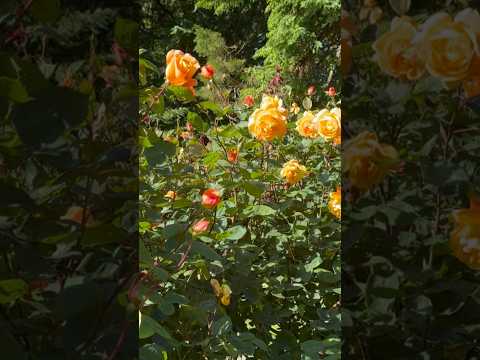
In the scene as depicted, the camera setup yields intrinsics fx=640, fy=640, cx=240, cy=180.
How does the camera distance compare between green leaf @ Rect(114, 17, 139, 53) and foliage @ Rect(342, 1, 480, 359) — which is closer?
green leaf @ Rect(114, 17, 139, 53)

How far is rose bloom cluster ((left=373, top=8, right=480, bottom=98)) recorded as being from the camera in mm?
947

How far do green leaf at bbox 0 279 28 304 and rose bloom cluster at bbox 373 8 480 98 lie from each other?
60cm

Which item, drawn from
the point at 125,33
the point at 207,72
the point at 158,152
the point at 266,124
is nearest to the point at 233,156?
the point at 266,124

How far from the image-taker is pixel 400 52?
0.95 m

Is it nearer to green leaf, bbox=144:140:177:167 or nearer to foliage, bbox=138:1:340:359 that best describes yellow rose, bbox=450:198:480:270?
foliage, bbox=138:1:340:359

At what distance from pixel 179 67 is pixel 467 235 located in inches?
27.5

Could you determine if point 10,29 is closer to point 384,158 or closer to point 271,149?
point 384,158

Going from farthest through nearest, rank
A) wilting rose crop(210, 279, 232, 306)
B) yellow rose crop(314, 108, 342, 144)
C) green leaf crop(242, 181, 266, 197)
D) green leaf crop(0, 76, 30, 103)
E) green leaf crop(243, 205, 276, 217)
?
yellow rose crop(314, 108, 342, 144)
green leaf crop(243, 205, 276, 217)
green leaf crop(242, 181, 266, 197)
wilting rose crop(210, 279, 232, 306)
green leaf crop(0, 76, 30, 103)

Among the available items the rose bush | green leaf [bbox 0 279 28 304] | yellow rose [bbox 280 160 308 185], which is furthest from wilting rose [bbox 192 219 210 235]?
yellow rose [bbox 280 160 308 185]

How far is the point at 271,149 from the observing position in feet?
8.57

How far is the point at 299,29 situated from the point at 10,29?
10.9 metres

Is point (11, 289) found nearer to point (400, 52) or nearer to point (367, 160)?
point (367, 160)

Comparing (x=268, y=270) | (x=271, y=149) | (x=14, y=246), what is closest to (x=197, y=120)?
(x=268, y=270)

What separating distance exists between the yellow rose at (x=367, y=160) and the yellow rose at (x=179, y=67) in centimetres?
50
